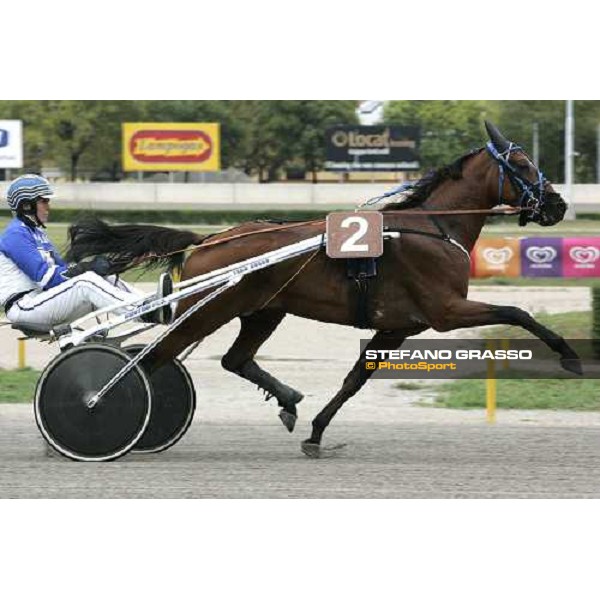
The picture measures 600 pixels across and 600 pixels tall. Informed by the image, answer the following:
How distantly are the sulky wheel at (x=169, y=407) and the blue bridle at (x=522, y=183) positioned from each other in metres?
2.30

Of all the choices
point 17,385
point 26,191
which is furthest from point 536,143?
point 26,191

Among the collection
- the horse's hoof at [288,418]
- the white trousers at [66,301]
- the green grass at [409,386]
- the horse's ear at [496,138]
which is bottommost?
the green grass at [409,386]

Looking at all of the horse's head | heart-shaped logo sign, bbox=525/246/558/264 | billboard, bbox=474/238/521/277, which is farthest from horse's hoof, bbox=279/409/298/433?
heart-shaped logo sign, bbox=525/246/558/264

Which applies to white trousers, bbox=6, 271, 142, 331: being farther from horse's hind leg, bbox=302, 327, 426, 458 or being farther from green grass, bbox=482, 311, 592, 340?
green grass, bbox=482, 311, 592, 340

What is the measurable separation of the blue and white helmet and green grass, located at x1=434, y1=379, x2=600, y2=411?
14.5 feet

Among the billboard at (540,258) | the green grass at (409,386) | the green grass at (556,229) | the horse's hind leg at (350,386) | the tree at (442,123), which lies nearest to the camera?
the horse's hind leg at (350,386)

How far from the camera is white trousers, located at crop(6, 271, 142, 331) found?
22.8 ft

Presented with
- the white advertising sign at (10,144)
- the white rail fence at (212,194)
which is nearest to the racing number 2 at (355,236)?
the white advertising sign at (10,144)

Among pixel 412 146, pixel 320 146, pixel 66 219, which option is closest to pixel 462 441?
pixel 66 219

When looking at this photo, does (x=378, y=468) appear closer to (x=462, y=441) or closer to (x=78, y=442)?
(x=462, y=441)

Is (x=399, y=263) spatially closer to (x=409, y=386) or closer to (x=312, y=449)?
(x=312, y=449)

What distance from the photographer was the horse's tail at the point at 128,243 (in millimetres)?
7523

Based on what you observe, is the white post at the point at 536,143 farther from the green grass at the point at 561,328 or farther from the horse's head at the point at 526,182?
the horse's head at the point at 526,182

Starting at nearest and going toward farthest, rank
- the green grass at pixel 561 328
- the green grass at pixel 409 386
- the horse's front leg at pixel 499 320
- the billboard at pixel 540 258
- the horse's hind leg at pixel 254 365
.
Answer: the horse's front leg at pixel 499 320 < the horse's hind leg at pixel 254 365 < the green grass at pixel 409 386 < the green grass at pixel 561 328 < the billboard at pixel 540 258
